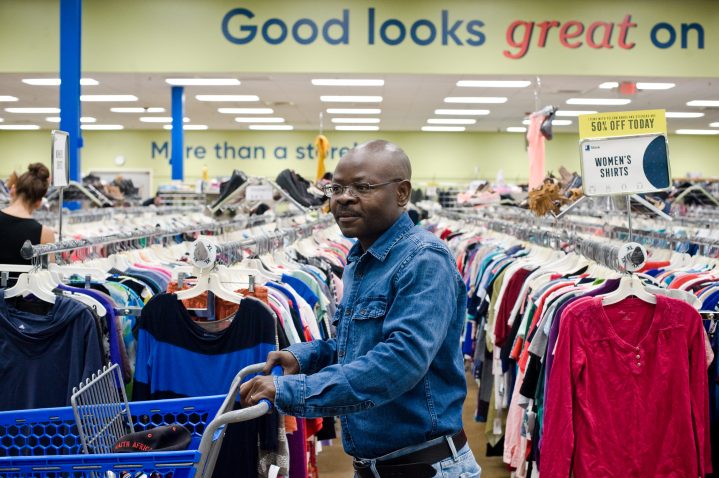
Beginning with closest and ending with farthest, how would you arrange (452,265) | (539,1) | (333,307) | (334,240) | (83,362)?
(452,265) → (83,362) → (333,307) → (334,240) → (539,1)

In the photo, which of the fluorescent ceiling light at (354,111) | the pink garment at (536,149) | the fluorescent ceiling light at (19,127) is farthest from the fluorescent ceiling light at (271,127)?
the pink garment at (536,149)

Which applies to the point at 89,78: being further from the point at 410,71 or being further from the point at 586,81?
the point at 586,81

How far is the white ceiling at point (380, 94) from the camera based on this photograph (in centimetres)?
1197

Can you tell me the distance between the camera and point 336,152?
21516 millimetres

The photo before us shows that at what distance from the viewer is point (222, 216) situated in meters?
8.38

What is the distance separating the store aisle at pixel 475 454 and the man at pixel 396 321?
2.60 meters

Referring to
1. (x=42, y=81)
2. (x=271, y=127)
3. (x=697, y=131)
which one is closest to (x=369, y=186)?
(x=42, y=81)

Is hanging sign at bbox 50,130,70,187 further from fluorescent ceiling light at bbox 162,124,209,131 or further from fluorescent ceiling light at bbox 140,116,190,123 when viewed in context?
fluorescent ceiling light at bbox 162,124,209,131

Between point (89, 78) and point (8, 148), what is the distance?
1147 centimetres

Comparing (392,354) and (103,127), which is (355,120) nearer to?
(103,127)

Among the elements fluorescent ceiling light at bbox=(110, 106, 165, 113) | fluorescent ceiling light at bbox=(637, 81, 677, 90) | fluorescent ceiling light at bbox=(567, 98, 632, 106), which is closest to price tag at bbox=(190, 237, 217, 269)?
fluorescent ceiling light at bbox=(637, 81, 677, 90)

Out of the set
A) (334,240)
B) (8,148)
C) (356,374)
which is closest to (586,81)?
(334,240)

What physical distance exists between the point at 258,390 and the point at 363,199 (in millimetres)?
516

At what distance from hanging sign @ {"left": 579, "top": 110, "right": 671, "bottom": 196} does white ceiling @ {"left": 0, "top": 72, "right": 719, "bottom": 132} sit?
26.6 ft
